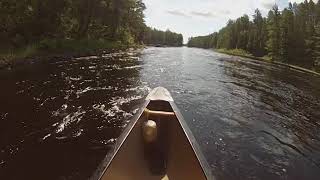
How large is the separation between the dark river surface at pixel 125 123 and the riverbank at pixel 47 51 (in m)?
1.44

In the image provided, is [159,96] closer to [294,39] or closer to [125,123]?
[125,123]

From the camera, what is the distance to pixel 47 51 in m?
32.5

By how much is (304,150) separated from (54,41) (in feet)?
93.0

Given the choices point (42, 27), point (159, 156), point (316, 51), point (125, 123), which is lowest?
point (316, 51)

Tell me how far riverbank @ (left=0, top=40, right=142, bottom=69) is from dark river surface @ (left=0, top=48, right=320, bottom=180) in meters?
1.44

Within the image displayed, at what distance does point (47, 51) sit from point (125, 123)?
22.4m

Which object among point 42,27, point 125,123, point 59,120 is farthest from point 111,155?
point 42,27

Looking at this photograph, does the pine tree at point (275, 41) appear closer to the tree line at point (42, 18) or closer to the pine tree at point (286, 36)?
the pine tree at point (286, 36)

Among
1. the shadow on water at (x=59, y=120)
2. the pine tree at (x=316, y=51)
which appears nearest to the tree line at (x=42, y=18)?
the shadow on water at (x=59, y=120)

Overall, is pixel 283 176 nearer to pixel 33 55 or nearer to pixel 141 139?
pixel 141 139

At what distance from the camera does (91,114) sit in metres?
14.1

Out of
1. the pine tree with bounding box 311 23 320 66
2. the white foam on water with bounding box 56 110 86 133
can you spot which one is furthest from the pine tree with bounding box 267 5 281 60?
the white foam on water with bounding box 56 110 86 133

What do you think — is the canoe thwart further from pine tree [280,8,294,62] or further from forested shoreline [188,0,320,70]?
pine tree [280,8,294,62]

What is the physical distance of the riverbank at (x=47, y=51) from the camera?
25.3m
